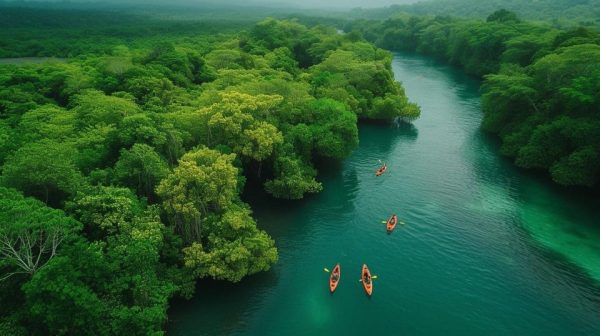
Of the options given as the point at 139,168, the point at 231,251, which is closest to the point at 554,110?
the point at 231,251

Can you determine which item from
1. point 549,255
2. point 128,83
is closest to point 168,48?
point 128,83

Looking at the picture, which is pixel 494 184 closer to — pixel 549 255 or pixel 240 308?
pixel 549 255

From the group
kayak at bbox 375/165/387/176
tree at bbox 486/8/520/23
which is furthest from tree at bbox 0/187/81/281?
tree at bbox 486/8/520/23

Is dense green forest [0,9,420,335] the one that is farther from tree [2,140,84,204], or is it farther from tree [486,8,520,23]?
tree [486,8,520,23]

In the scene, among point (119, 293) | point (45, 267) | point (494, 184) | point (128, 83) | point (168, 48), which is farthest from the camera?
point (168, 48)

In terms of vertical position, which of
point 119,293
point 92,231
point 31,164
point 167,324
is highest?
point 31,164

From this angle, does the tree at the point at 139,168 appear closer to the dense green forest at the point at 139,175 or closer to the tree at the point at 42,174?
the dense green forest at the point at 139,175
